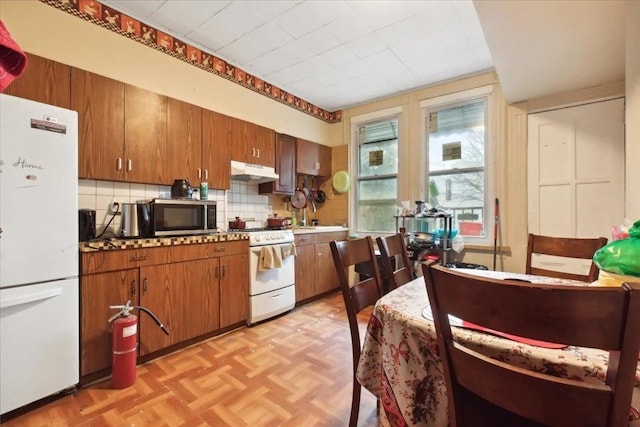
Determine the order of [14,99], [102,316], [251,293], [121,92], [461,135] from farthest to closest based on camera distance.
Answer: [461,135] < [251,293] < [121,92] < [102,316] < [14,99]

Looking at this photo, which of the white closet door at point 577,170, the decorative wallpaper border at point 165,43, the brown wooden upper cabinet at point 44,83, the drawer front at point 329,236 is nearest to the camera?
the brown wooden upper cabinet at point 44,83

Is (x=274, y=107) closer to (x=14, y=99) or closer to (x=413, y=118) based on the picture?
(x=413, y=118)

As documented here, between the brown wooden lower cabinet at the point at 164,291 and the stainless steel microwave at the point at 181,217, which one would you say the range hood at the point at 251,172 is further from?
the brown wooden lower cabinet at the point at 164,291

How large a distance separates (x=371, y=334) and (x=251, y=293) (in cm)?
192

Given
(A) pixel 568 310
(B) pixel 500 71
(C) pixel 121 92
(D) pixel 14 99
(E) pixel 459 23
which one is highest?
(E) pixel 459 23

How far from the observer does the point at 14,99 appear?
4.99 feet

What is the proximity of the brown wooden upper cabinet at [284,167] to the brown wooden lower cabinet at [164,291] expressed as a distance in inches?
41.5

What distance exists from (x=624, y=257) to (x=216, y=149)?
292 centimetres

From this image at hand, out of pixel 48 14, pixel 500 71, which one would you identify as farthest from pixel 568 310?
pixel 48 14

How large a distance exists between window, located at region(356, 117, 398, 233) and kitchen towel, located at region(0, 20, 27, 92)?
3.65 meters

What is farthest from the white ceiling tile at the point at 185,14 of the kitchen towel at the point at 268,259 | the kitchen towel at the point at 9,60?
the kitchen towel at the point at 268,259

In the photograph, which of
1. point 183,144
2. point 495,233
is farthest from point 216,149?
point 495,233

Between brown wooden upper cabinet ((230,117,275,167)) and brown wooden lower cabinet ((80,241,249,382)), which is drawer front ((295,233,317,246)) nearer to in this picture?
brown wooden lower cabinet ((80,241,249,382))

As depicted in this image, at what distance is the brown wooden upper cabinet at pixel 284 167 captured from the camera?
141 inches
